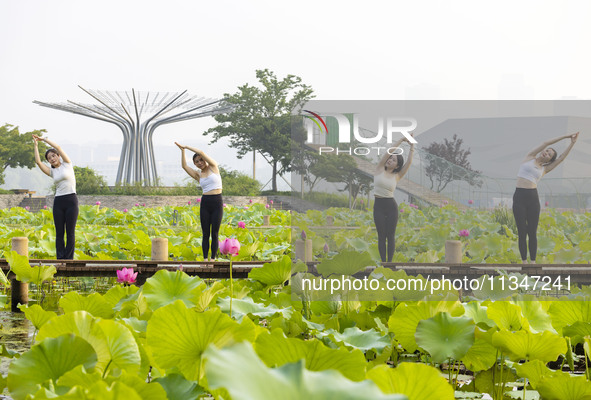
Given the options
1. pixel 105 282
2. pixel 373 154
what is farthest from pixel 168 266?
pixel 373 154

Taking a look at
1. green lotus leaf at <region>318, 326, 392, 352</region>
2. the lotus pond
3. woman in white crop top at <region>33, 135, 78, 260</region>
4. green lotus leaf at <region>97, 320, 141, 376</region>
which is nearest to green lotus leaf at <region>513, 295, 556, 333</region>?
the lotus pond

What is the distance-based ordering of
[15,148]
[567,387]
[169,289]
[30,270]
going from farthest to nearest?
[15,148]
[30,270]
[169,289]
[567,387]

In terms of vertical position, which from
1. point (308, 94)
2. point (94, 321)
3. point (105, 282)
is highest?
point (308, 94)

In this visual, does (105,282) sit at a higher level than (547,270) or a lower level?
lower

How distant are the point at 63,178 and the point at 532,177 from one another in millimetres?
4254

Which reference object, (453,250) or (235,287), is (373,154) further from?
(453,250)

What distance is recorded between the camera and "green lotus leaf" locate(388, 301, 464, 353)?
5.03 feet

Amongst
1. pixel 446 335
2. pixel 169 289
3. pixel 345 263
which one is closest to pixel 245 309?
pixel 169 289

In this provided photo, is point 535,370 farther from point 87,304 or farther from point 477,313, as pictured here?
point 87,304

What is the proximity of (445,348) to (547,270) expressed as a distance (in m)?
1.21

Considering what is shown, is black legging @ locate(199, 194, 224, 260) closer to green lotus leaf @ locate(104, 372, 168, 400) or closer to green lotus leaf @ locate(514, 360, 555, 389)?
green lotus leaf @ locate(514, 360, 555, 389)

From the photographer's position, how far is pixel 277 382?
59cm

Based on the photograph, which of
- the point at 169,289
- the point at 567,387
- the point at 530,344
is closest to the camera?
the point at 567,387

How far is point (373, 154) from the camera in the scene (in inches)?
Result: 84.9
